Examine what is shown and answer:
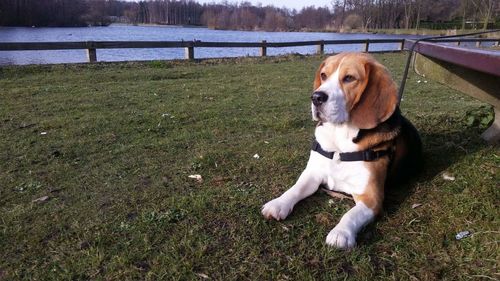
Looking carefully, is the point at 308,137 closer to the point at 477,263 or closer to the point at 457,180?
the point at 457,180

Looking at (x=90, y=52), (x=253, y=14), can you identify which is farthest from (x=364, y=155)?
(x=253, y=14)

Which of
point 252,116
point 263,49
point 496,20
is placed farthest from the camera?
point 496,20

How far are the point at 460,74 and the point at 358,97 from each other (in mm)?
1489

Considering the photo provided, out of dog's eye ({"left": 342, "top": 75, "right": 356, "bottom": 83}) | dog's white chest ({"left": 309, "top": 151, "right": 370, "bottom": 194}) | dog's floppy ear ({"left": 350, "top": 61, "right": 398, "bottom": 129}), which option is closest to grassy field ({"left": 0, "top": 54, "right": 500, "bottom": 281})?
dog's white chest ({"left": 309, "top": 151, "right": 370, "bottom": 194})

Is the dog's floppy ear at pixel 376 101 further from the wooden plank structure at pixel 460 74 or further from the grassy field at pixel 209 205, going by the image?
the grassy field at pixel 209 205

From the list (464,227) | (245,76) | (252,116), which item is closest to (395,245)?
(464,227)

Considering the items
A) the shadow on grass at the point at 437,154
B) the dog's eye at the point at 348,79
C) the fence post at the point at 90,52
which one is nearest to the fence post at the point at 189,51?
the fence post at the point at 90,52

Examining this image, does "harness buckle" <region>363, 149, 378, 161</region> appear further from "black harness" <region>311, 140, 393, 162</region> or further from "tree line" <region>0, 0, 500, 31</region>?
"tree line" <region>0, 0, 500, 31</region>

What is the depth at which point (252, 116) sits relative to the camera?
22.5 feet

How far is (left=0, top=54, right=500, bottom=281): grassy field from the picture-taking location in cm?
256

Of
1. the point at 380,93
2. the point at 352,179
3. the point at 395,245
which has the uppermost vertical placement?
the point at 380,93

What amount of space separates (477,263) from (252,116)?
4667 millimetres

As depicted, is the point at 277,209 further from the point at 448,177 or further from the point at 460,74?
the point at 460,74

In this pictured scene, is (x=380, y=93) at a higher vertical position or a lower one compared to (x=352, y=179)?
higher
